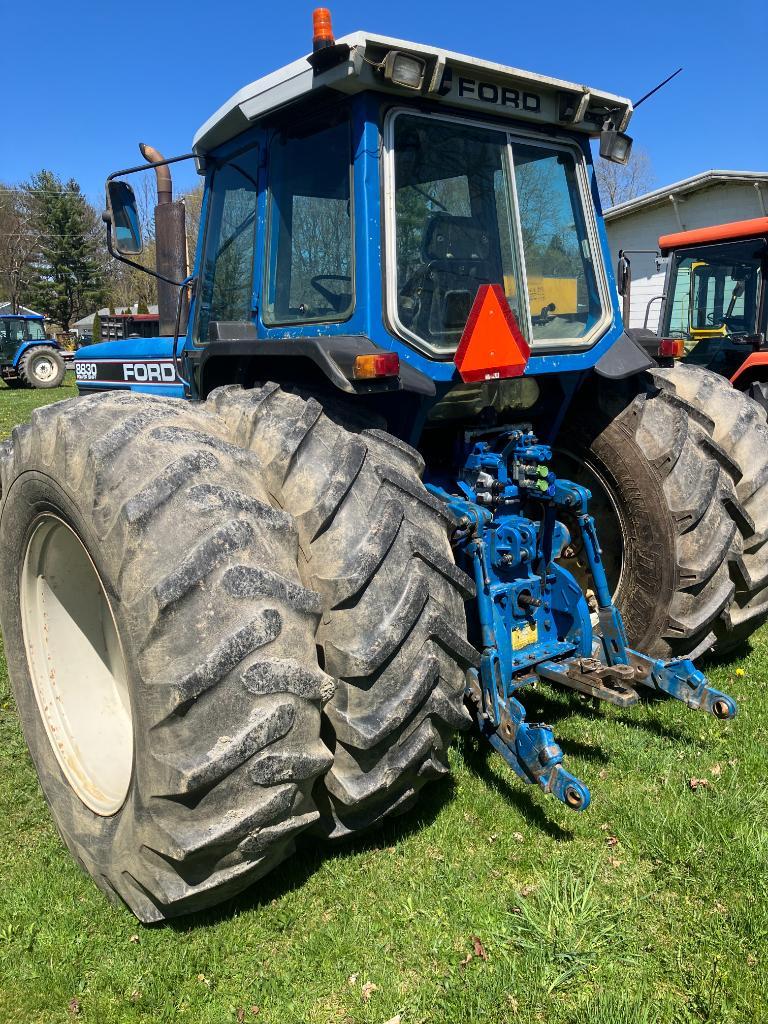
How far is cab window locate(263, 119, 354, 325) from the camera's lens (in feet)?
9.39

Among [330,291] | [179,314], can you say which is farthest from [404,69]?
[179,314]

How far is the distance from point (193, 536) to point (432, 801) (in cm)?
162

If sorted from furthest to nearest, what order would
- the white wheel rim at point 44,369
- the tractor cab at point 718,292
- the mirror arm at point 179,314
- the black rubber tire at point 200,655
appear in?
the white wheel rim at point 44,369, the tractor cab at point 718,292, the mirror arm at point 179,314, the black rubber tire at point 200,655

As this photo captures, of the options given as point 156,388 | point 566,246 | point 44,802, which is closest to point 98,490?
point 44,802

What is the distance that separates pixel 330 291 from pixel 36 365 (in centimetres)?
2263

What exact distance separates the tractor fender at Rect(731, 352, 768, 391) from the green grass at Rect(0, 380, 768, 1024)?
567 cm

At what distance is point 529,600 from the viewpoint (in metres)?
3.19

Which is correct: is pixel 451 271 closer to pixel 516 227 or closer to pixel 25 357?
pixel 516 227

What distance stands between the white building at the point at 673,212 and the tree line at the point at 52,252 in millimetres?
37032

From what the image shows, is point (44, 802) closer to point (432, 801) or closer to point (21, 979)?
point (21, 979)

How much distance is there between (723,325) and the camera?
842 cm

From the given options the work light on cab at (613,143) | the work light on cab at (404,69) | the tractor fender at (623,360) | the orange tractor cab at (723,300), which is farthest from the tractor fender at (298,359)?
the orange tractor cab at (723,300)

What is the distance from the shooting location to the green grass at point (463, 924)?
2260mm

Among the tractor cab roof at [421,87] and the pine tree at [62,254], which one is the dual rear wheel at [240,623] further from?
the pine tree at [62,254]
